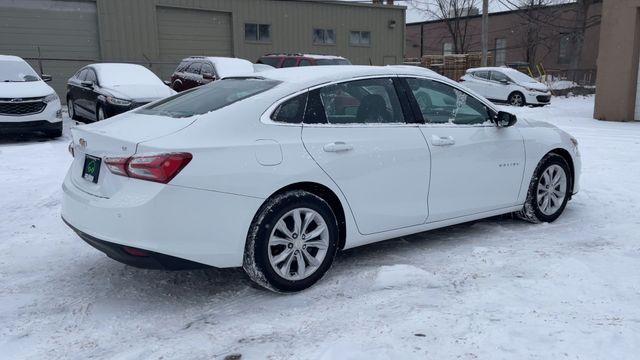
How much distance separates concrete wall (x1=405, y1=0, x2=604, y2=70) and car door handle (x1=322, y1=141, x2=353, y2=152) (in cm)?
3649

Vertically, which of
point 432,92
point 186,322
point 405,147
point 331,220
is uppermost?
point 432,92

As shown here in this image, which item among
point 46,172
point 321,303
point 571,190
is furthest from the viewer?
point 46,172

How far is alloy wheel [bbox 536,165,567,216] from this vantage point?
5.59 meters

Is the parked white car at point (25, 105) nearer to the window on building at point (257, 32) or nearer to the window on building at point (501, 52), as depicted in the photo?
the window on building at point (257, 32)

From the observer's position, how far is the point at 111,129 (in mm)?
3941

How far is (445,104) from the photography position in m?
4.88

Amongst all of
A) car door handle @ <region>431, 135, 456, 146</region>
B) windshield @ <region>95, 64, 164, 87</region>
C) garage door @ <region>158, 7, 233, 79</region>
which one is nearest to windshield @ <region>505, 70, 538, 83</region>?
garage door @ <region>158, 7, 233, 79</region>

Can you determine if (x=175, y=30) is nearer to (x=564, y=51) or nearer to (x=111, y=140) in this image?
(x=111, y=140)

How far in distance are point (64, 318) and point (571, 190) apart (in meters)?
4.73

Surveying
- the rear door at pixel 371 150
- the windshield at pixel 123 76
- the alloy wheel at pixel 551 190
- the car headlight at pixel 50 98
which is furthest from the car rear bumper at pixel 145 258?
the windshield at pixel 123 76

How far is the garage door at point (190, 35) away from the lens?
837 inches

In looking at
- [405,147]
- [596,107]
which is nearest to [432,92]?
[405,147]

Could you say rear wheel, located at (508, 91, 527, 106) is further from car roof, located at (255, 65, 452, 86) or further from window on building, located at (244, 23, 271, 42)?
car roof, located at (255, 65, 452, 86)

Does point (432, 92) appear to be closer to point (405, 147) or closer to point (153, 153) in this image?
point (405, 147)
